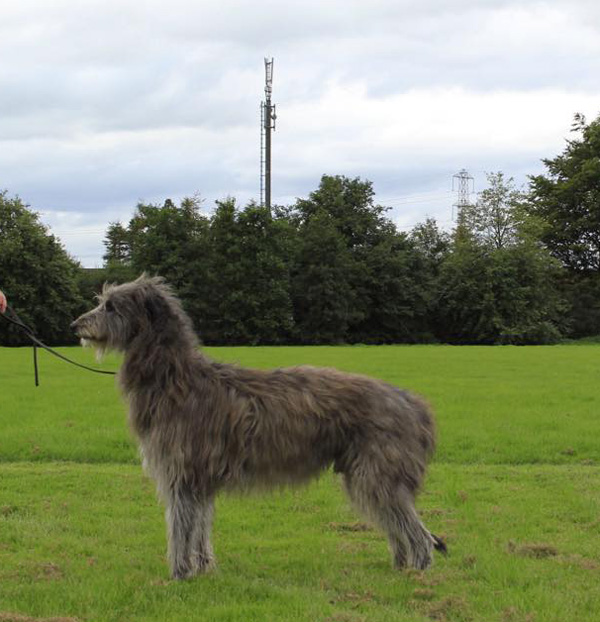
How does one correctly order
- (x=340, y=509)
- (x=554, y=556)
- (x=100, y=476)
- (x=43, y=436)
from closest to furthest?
1. (x=554, y=556)
2. (x=340, y=509)
3. (x=100, y=476)
4. (x=43, y=436)

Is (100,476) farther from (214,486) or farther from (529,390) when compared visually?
(529,390)

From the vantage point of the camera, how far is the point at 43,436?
14023 millimetres

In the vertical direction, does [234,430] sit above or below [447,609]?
above

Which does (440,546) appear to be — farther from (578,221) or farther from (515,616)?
(578,221)

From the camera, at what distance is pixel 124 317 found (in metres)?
6.89

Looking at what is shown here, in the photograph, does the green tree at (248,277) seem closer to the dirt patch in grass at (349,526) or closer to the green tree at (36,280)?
the green tree at (36,280)

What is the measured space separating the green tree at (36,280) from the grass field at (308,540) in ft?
150

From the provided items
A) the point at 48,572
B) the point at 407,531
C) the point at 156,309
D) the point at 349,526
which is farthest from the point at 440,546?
the point at 48,572

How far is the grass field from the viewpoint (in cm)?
611

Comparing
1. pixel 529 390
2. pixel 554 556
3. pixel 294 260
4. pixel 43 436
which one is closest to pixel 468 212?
pixel 294 260

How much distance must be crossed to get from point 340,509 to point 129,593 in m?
3.46

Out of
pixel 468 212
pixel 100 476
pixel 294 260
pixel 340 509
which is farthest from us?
pixel 468 212

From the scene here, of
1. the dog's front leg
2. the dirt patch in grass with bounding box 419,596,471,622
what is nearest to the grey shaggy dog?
the dog's front leg

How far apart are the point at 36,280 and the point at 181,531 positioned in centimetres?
5741
